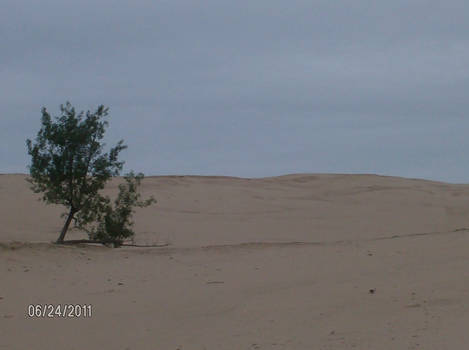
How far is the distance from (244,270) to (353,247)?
6.38 ft
